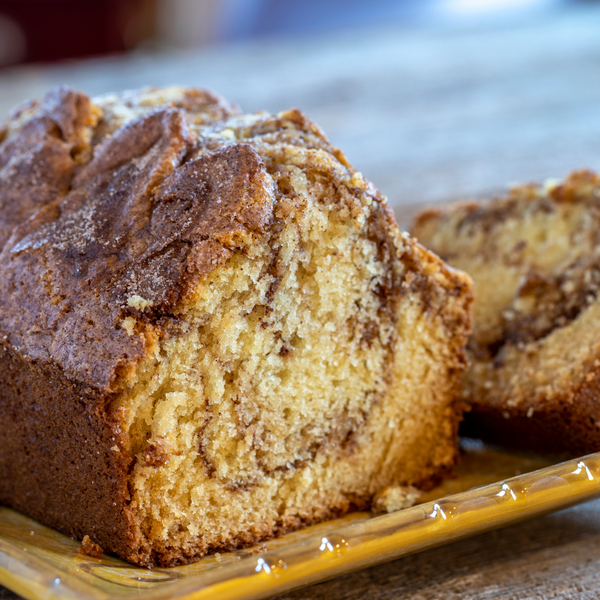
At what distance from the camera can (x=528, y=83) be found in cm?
509

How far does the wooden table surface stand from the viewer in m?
4.00

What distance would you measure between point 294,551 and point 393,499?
0.56m

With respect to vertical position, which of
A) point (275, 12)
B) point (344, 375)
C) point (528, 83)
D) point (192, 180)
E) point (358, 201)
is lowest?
point (344, 375)

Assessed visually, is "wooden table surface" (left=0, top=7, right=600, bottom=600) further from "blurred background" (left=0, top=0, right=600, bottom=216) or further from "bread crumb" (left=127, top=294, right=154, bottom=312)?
"bread crumb" (left=127, top=294, right=154, bottom=312)

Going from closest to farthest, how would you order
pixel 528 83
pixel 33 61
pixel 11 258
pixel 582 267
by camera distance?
pixel 11 258
pixel 582 267
pixel 528 83
pixel 33 61

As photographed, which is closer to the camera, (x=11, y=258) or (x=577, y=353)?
(x=11, y=258)

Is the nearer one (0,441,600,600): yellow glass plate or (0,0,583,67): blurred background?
(0,441,600,600): yellow glass plate

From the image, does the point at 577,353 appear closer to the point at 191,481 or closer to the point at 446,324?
the point at 446,324

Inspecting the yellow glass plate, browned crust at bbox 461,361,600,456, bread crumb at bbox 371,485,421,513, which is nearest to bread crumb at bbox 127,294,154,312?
the yellow glass plate

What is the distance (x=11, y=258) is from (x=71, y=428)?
416mm

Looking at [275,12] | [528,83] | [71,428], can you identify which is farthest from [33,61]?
[71,428]

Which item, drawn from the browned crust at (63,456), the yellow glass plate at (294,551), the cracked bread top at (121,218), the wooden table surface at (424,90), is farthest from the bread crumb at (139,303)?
the wooden table surface at (424,90)

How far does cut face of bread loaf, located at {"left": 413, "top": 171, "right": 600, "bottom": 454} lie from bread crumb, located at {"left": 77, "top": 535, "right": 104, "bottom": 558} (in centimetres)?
103

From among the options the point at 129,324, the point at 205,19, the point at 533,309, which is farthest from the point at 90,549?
the point at 205,19
